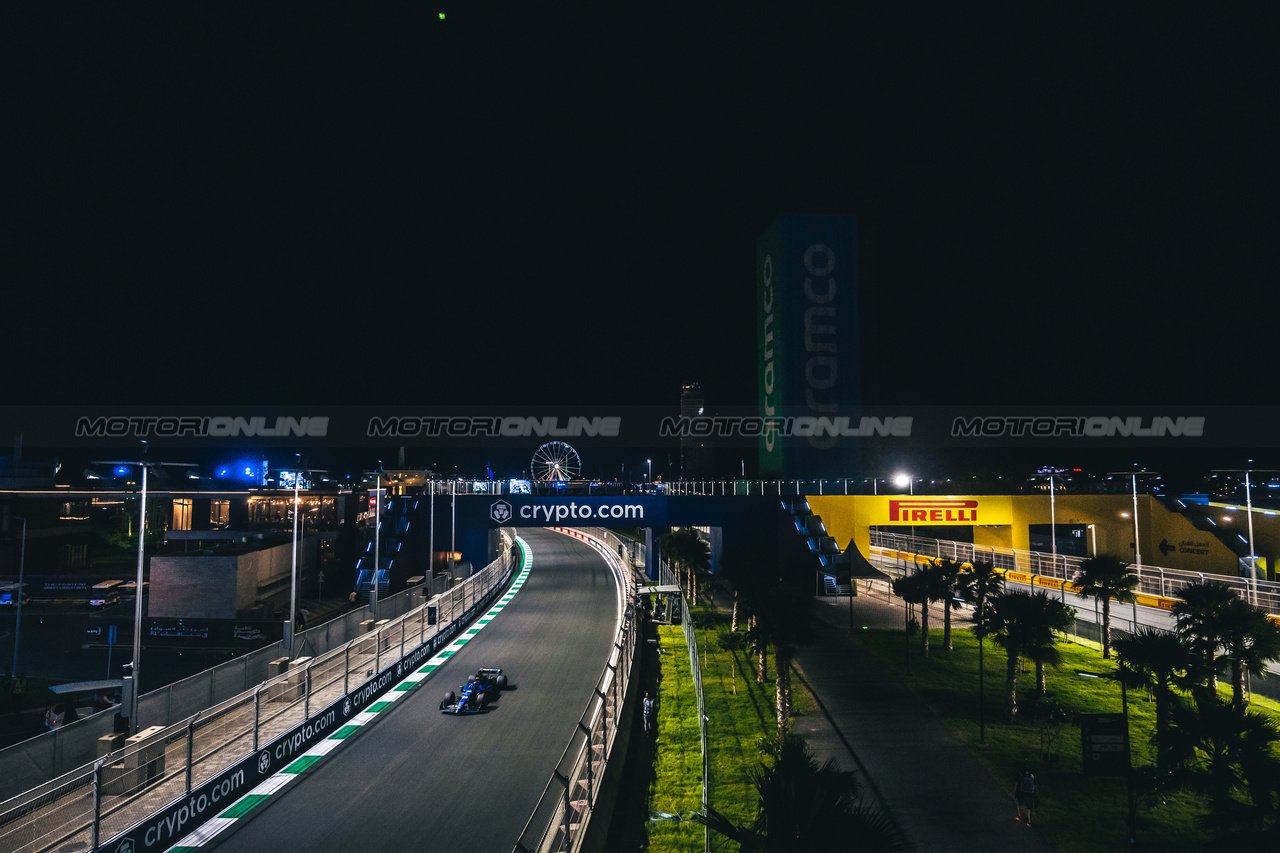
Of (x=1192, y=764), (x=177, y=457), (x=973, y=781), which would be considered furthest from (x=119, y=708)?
(x=177, y=457)

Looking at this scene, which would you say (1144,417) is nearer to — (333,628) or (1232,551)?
(1232,551)

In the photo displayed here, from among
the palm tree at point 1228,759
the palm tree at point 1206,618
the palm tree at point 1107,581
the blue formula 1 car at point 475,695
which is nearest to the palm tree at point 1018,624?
Result: the palm tree at point 1206,618

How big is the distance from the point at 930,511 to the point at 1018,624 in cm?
2188

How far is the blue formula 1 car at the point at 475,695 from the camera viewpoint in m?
19.0

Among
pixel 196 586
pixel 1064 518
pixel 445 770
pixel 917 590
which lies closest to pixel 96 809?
pixel 445 770

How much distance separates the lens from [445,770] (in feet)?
49.7

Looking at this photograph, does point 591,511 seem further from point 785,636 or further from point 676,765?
point 676,765

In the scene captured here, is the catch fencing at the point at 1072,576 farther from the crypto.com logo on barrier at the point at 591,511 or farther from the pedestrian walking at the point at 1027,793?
the crypto.com logo on barrier at the point at 591,511

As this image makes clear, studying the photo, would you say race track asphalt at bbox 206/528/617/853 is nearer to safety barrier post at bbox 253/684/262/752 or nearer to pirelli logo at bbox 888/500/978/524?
safety barrier post at bbox 253/684/262/752

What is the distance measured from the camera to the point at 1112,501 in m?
39.3

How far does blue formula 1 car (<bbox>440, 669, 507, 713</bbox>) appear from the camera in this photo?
19047 mm

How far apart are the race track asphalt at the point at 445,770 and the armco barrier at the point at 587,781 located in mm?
985

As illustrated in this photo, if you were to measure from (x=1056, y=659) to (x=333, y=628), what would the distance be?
21.5 meters

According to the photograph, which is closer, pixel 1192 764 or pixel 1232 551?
pixel 1192 764
